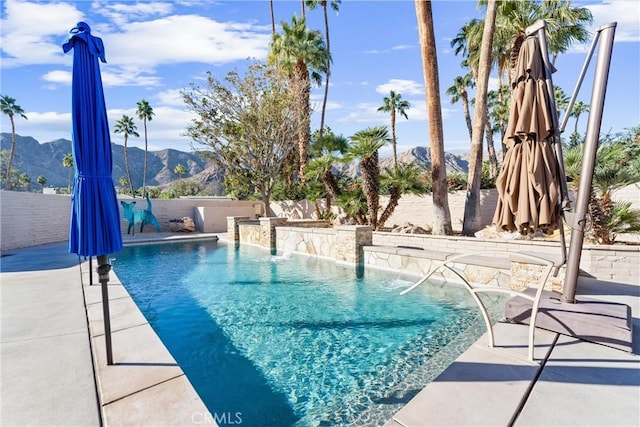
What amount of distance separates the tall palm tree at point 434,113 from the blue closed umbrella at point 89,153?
373 inches

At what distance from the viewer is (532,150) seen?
315 centimetres

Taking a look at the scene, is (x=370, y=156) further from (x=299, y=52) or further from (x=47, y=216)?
(x=47, y=216)

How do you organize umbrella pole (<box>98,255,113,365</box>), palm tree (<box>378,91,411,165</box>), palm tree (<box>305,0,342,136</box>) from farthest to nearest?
palm tree (<box>378,91,411,165</box>), palm tree (<box>305,0,342,136</box>), umbrella pole (<box>98,255,113,365</box>)

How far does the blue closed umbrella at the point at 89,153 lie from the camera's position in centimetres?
250

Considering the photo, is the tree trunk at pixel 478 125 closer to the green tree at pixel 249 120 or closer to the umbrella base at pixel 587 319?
the umbrella base at pixel 587 319

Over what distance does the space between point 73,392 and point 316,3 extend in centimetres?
2567

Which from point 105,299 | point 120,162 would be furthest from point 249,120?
point 120,162

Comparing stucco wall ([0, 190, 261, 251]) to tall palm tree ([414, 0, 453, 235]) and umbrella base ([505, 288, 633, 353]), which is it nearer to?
umbrella base ([505, 288, 633, 353])

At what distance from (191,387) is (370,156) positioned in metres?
9.48

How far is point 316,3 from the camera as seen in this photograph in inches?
874

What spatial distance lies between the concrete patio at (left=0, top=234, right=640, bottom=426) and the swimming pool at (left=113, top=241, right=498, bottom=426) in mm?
741

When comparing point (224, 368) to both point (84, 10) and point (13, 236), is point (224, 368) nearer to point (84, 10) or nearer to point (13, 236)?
point (84, 10)

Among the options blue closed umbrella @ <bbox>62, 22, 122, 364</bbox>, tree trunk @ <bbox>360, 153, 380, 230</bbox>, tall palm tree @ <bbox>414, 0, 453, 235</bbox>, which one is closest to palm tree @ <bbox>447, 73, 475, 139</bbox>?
tall palm tree @ <bbox>414, 0, 453, 235</bbox>

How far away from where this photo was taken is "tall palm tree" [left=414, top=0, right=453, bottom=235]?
9992 mm
